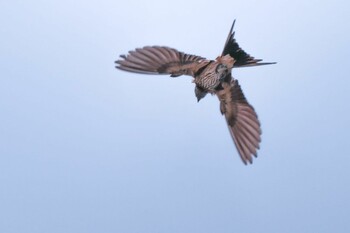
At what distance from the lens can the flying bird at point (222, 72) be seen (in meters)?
5.59

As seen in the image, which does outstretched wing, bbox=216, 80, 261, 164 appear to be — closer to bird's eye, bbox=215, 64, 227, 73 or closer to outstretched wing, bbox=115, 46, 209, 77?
bird's eye, bbox=215, 64, 227, 73

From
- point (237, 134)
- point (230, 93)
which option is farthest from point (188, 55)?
point (237, 134)

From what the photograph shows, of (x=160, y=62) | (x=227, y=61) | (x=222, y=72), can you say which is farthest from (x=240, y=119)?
(x=160, y=62)

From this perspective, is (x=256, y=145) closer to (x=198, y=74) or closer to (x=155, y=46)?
(x=198, y=74)

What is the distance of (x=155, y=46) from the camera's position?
5969mm

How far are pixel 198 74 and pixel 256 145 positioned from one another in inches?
40.7

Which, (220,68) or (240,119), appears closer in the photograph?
(220,68)

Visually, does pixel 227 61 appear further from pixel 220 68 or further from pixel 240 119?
pixel 240 119

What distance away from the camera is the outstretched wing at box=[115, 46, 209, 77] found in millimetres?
5812

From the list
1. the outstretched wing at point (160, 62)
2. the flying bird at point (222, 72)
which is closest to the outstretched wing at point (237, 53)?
the flying bird at point (222, 72)

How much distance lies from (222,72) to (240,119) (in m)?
0.71

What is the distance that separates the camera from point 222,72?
568cm

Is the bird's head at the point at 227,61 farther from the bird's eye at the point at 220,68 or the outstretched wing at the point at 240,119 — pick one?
the outstretched wing at the point at 240,119

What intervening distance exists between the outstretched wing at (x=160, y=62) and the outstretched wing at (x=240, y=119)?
445 millimetres
